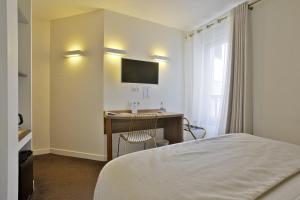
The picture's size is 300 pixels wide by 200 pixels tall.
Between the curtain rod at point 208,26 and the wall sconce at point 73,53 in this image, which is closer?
the curtain rod at point 208,26

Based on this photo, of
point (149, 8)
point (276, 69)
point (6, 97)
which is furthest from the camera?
point (149, 8)

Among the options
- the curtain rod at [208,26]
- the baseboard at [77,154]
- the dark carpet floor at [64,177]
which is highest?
the curtain rod at [208,26]

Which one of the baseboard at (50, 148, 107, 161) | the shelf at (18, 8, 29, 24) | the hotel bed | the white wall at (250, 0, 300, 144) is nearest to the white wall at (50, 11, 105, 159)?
the baseboard at (50, 148, 107, 161)

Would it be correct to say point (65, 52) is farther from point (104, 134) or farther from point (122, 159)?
point (122, 159)

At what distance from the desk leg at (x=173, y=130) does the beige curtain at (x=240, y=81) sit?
0.93m

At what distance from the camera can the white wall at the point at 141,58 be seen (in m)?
3.29

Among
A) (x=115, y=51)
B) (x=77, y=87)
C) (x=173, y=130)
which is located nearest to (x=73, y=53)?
(x=77, y=87)

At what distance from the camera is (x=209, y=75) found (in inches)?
136

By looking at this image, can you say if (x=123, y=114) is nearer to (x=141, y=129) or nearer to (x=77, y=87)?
(x=141, y=129)

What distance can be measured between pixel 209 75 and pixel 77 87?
2419 mm

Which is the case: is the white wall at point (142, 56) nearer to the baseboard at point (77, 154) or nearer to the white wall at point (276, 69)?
the baseboard at point (77, 154)

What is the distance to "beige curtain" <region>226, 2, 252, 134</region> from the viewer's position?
2.65 metres

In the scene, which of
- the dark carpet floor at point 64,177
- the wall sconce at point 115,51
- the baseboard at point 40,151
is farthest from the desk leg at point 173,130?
the baseboard at point 40,151

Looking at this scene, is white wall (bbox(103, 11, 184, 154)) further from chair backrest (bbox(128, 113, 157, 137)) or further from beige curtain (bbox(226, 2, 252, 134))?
beige curtain (bbox(226, 2, 252, 134))
